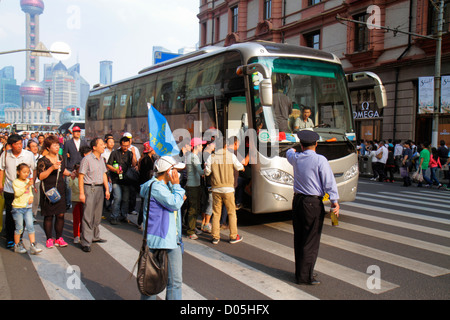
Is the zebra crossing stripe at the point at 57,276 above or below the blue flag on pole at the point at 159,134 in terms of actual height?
below

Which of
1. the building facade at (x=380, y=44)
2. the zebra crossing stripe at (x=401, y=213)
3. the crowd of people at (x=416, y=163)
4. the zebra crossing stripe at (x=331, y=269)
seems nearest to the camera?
the zebra crossing stripe at (x=331, y=269)

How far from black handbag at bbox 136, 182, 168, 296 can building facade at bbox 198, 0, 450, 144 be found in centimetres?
1532

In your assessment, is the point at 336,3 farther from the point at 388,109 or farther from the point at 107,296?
the point at 107,296

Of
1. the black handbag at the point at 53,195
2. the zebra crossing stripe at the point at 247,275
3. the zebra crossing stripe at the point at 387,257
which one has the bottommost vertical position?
the zebra crossing stripe at the point at 247,275

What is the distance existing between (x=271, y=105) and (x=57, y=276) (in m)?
4.28

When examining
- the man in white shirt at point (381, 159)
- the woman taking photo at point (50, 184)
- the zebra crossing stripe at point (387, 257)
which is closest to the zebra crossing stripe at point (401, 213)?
the zebra crossing stripe at point (387, 257)

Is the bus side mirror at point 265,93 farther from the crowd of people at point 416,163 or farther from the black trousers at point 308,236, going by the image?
the crowd of people at point 416,163

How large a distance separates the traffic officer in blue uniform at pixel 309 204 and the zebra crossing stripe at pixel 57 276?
2422mm

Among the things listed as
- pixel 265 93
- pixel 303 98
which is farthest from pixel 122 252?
pixel 303 98

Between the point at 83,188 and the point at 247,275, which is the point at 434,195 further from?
the point at 83,188

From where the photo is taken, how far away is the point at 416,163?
634 inches

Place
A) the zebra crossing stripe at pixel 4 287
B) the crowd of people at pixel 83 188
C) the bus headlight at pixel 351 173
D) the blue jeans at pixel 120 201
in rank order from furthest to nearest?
the blue jeans at pixel 120 201 < the bus headlight at pixel 351 173 < the crowd of people at pixel 83 188 < the zebra crossing stripe at pixel 4 287

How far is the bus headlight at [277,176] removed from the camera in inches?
275

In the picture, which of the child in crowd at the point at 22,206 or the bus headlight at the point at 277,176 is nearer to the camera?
the child in crowd at the point at 22,206
